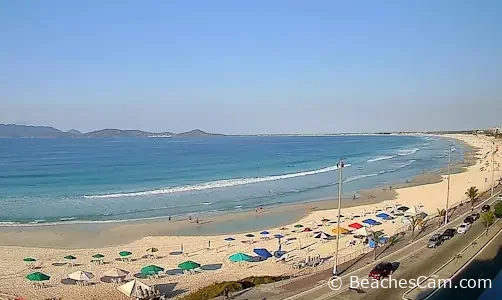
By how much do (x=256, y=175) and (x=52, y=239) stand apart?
1678 inches

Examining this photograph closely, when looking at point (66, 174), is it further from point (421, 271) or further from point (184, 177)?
point (421, 271)

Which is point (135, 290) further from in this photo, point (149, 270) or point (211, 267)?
point (211, 267)

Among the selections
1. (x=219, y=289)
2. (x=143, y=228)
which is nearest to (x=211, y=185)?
(x=143, y=228)

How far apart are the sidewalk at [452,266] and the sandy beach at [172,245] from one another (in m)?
7.38

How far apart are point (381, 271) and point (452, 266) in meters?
3.42

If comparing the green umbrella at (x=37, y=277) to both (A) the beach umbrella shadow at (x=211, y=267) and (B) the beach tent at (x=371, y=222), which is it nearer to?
(A) the beach umbrella shadow at (x=211, y=267)

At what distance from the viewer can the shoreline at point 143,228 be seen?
34000 mm

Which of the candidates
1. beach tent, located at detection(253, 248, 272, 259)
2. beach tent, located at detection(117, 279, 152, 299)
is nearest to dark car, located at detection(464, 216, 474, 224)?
beach tent, located at detection(253, 248, 272, 259)

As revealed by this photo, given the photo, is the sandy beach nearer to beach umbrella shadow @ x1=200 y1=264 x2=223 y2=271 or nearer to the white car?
beach umbrella shadow @ x1=200 y1=264 x2=223 y2=271

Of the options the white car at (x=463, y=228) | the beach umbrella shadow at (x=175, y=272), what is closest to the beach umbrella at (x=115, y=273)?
the beach umbrella shadow at (x=175, y=272)

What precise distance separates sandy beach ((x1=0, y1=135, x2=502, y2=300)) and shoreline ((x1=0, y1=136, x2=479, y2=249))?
8 cm

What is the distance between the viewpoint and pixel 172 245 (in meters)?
32.1

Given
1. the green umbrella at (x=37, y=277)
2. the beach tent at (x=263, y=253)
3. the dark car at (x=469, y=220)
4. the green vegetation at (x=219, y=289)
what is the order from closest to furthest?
the green vegetation at (x=219, y=289)
the green umbrella at (x=37, y=277)
the beach tent at (x=263, y=253)
the dark car at (x=469, y=220)

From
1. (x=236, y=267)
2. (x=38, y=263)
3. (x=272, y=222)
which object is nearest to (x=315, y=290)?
(x=236, y=267)
